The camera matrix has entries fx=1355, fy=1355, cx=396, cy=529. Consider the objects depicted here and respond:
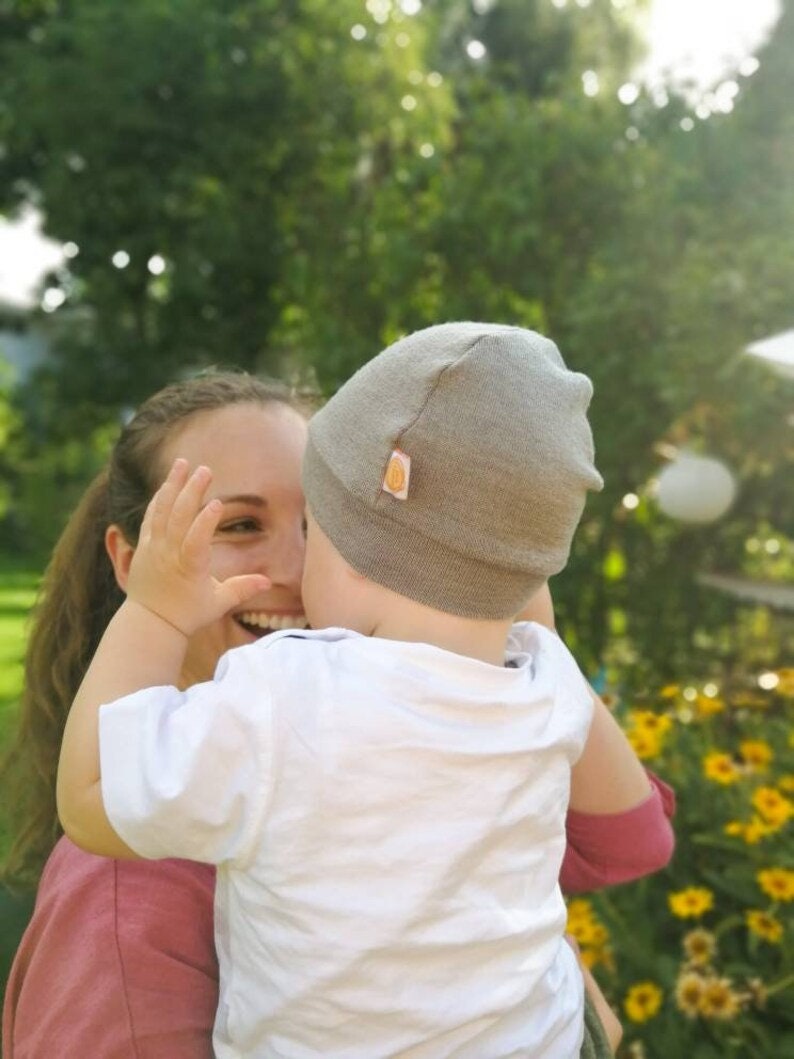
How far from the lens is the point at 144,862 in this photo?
4.90 ft

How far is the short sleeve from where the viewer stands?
1.19m

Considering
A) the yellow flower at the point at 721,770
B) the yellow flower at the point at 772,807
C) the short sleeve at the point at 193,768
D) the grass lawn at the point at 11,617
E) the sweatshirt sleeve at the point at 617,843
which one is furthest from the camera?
the grass lawn at the point at 11,617

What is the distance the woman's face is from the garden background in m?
0.52

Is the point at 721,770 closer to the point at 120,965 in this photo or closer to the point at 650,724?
the point at 650,724

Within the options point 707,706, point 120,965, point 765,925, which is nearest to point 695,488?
point 707,706

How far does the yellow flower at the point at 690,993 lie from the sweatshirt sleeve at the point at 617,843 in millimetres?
1118

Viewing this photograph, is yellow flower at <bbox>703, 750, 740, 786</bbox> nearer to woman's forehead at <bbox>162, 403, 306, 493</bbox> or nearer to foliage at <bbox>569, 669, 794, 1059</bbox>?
foliage at <bbox>569, 669, 794, 1059</bbox>

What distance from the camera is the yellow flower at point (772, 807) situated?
2.91 metres

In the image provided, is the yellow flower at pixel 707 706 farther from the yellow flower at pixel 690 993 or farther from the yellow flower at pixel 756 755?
the yellow flower at pixel 690 993

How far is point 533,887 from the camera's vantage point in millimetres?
1356

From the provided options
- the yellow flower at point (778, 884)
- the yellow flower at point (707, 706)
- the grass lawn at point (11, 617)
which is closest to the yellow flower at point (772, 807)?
the yellow flower at point (778, 884)

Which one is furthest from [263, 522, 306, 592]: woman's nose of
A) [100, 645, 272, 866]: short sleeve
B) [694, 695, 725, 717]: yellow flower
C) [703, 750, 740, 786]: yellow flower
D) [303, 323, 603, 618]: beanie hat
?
[694, 695, 725, 717]: yellow flower

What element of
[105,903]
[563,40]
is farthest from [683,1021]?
[563,40]

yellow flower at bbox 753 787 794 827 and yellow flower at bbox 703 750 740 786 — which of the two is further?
yellow flower at bbox 703 750 740 786
